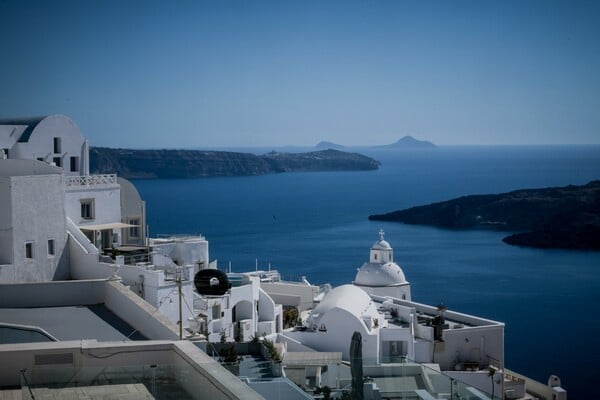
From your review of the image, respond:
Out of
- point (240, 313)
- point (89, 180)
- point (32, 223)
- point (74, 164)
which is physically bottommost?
point (240, 313)

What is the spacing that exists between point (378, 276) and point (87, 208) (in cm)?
2159

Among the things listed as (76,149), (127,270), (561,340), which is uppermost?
(76,149)

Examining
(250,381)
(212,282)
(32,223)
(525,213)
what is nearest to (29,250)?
(32,223)

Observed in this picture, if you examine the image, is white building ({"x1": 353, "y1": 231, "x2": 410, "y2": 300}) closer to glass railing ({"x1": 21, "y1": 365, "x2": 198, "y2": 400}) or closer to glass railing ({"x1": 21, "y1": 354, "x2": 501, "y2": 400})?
glass railing ({"x1": 21, "y1": 354, "x2": 501, "y2": 400})

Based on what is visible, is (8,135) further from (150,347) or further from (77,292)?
(150,347)

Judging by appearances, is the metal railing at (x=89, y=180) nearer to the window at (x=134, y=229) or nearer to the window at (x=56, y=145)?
the window at (x=56, y=145)

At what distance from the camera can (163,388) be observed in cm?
704

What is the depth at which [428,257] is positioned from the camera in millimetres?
85812

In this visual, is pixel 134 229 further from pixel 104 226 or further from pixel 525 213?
pixel 525 213

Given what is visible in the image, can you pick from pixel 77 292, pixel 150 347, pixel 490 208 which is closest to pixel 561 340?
pixel 77 292

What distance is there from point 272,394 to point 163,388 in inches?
34.1

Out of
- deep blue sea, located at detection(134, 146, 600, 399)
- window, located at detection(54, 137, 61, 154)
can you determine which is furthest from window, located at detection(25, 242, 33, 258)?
deep blue sea, located at detection(134, 146, 600, 399)

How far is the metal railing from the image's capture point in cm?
2158

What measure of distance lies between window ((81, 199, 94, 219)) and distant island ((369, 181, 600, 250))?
87013mm
